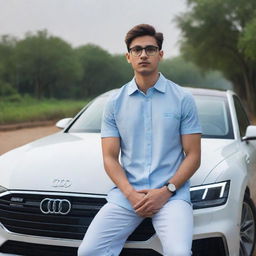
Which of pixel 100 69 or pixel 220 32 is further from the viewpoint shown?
pixel 100 69

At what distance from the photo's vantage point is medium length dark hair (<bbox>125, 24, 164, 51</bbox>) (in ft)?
8.71

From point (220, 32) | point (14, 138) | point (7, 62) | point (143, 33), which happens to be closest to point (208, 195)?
point (143, 33)

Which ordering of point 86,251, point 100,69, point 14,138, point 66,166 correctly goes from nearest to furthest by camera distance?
point 86,251, point 66,166, point 14,138, point 100,69

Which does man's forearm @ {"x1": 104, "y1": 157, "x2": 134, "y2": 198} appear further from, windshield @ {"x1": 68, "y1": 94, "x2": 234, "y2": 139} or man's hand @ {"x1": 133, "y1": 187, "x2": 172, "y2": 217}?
windshield @ {"x1": 68, "y1": 94, "x2": 234, "y2": 139}

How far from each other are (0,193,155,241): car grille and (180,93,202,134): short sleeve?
0.58 metres

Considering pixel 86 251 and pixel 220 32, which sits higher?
pixel 220 32

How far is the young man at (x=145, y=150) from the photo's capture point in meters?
2.49

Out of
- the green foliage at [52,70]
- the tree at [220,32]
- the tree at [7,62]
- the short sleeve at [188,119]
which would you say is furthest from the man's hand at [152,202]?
the tree at [7,62]

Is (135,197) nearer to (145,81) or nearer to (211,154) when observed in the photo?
(145,81)

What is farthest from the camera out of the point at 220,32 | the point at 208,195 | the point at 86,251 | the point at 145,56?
the point at 220,32

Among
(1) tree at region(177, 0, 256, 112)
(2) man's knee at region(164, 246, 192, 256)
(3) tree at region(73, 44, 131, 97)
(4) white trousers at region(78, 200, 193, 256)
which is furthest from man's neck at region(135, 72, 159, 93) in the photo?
(3) tree at region(73, 44, 131, 97)

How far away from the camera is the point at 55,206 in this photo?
8.97 ft

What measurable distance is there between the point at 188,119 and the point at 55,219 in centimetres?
100

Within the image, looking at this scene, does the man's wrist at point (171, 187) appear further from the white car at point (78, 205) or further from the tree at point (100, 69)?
the tree at point (100, 69)
